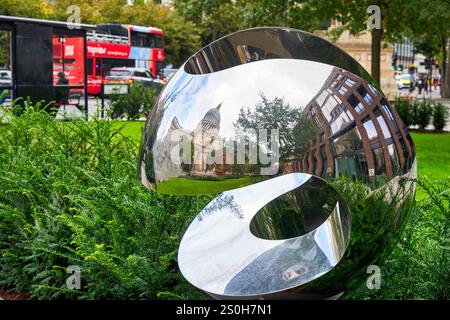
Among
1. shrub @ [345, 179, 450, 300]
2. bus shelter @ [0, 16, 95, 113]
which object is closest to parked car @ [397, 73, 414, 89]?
bus shelter @ [0, 16, 95, 113]

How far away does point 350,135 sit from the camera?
381cm

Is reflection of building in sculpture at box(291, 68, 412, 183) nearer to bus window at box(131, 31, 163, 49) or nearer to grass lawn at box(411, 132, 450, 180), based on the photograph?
grass lawn at box(411, 132, 450, 180)

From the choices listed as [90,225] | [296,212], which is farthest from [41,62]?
[296,212]

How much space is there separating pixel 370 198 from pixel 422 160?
10179 mm

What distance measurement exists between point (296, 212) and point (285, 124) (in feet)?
2.31

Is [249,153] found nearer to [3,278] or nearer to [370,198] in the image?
[370,198]

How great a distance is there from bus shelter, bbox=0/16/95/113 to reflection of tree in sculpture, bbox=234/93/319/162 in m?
15.1

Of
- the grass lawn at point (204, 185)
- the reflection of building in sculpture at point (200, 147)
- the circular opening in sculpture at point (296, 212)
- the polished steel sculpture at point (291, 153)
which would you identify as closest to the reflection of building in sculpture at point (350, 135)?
the polished steel sculpture at point (291, 153)

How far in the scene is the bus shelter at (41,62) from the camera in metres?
18.7

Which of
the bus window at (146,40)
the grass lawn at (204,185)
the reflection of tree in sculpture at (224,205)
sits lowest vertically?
the reflection of tree in sculpture at (224,205)

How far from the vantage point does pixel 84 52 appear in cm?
2069

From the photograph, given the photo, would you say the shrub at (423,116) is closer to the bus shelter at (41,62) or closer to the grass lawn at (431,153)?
the grass lawn at (431,153)

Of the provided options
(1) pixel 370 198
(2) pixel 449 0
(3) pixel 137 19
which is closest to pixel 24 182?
(1) pixel 370 198

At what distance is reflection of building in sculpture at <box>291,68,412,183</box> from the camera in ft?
12.3
